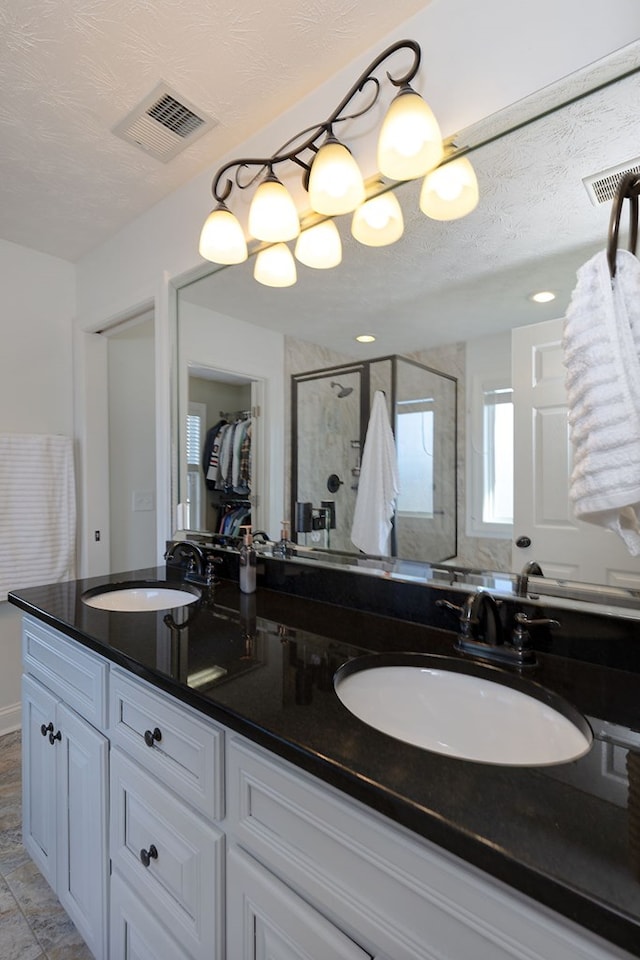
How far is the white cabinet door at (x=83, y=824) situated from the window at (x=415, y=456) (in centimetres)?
96

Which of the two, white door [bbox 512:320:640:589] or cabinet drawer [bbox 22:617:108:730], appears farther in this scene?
cabinet drawer [bbox 22:617:108:730]

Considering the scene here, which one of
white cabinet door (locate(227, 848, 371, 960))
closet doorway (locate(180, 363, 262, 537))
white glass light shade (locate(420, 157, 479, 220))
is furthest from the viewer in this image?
closet doorway (locate(180, 363, 262, 537))

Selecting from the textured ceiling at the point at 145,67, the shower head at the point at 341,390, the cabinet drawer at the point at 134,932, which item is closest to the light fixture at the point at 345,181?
the textured ceiling at the point at 145,67

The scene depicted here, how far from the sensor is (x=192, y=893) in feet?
2.79

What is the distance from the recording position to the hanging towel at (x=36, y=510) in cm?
228

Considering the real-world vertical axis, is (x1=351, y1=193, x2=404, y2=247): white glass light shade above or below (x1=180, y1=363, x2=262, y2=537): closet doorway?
above

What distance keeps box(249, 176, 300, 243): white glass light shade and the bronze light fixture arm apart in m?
0.07

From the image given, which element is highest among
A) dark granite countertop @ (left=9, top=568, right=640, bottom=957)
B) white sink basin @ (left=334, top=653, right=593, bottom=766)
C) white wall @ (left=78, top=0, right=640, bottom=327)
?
white wall @ (left=78, top=0, right=640, bottom=327)

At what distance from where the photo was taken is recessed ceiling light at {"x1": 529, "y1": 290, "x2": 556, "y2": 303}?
1.01m

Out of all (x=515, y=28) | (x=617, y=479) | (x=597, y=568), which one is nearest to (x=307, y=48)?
(x=515, y=28)

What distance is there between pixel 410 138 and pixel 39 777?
6.64 ft

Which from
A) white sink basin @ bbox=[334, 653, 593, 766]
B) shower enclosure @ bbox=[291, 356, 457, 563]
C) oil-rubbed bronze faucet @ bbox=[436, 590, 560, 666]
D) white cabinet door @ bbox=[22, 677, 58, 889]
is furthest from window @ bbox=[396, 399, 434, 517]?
white cabinet door @ bbox=[22, 677, 58, 889]

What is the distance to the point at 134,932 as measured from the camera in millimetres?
1000

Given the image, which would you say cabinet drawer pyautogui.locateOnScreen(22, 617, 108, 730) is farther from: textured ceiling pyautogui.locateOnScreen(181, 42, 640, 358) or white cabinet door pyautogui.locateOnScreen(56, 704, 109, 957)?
textured ceiling pyautogui.locateOnScreen(181, 42, 640, 358)
